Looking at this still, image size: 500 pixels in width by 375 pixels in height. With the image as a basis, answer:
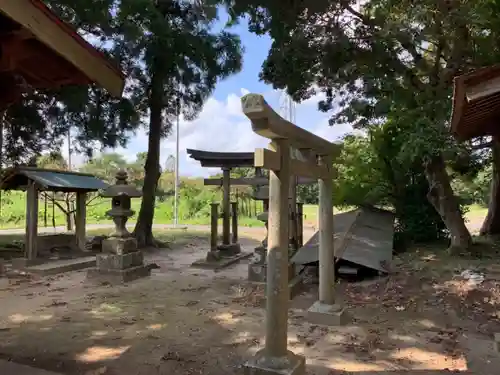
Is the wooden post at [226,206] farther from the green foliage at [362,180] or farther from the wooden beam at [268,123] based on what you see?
the wooden beam at [268,123]

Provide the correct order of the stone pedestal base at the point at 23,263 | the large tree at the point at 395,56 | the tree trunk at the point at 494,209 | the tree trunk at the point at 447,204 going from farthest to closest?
the tree trunk at the point at 494,209
the stone pedestal base at the point at 23,263
the tree trunk at the point at 447,204
the large tree at the point at 395,56

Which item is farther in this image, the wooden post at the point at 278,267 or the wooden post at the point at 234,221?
the wooden post at the point at 234,221

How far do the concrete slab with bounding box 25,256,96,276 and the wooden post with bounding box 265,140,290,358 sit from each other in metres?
7.59

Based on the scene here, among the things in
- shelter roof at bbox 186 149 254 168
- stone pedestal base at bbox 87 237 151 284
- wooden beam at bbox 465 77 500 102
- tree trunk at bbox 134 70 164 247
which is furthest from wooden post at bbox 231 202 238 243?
wooden beam at bbox 465 77 500 102

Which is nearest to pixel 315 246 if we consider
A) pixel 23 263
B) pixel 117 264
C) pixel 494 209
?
pixel 117 264

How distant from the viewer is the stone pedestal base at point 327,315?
19.1ft

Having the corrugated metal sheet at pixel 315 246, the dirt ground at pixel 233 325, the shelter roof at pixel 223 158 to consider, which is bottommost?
the dirt ground at pixel 233 325

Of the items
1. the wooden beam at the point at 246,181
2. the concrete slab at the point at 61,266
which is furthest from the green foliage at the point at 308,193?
the concrete slab at the point at 61,266

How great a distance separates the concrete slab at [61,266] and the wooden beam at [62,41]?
727cm

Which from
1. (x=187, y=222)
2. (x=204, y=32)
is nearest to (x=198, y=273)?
(x=204, y=32)

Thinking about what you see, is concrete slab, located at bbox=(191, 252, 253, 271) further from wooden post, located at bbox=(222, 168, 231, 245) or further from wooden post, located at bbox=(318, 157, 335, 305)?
wooden post, located at bbox=(318, 157, 335, 305)

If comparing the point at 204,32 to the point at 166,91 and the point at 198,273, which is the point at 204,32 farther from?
the point at 198,273

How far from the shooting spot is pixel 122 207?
9.55m

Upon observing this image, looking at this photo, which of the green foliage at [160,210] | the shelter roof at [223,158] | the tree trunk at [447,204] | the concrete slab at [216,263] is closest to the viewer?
the tree trunk at [447,204]
